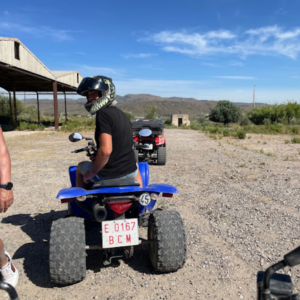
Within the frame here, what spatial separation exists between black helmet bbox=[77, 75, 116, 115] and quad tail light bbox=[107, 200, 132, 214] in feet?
3.03

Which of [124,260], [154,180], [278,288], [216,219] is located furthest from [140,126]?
[278,288]

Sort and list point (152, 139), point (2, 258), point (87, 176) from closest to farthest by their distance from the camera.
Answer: point (2, 258) < point (87, 176) < point (152, 139)

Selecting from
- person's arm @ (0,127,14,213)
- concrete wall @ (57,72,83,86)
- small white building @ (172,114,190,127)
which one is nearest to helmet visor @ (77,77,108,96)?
person's arm @ (0,127,14,213)

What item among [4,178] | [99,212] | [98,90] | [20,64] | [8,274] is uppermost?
[20,64]

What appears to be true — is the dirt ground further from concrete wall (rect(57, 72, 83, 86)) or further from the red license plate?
concrete wall (rect(57, 72, 83, 86))

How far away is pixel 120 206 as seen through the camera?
307cm

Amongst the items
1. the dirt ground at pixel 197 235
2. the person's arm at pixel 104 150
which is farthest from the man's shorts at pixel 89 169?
the dirt ground at pixel 197 235

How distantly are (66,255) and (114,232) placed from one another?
1.55 feet

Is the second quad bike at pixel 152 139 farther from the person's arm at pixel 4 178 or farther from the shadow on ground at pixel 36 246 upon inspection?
the person's arm at pixel 4 178

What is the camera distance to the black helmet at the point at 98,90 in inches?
122

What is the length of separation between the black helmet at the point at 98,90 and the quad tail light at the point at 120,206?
92 cm

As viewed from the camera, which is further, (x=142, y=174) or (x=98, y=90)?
(x=142, y=174)

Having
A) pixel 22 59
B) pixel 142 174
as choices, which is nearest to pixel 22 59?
pixel 22 59

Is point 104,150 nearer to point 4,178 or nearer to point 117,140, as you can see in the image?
point 117,140
